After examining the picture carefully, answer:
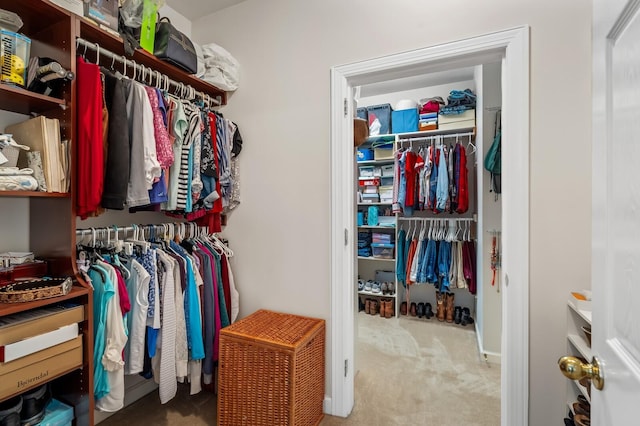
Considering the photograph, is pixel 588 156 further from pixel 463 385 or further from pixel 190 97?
pixel 190 97

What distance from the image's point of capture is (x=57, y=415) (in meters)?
1.30

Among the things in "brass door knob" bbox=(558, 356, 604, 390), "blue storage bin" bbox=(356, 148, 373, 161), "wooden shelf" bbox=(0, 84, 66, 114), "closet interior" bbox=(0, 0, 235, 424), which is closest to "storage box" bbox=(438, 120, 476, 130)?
"blue storage bin" bbox=(356, 148, 373, 161)

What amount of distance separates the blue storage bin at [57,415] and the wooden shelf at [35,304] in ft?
1.57

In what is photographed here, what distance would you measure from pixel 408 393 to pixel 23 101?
2.67 metres

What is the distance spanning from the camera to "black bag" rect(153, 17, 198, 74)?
178cm

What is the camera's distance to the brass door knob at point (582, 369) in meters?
0.63

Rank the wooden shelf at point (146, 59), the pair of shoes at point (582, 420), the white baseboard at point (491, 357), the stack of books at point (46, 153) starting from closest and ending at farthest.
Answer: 1. the pair of shoes at point (582, 420)
2. the stack of books at point (46, 153)
3. the wooden shelf at point (146, 59)
4. the white baseboard at point (491, 357)

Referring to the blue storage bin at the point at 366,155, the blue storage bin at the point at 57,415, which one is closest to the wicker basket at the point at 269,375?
the blue storage bin at the point at 57,415

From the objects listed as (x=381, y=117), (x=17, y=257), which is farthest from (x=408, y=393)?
(x=381, y=117)

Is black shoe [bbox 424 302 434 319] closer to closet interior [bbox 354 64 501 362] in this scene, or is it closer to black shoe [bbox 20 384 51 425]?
closet interior [bbox 354 64 501 362]

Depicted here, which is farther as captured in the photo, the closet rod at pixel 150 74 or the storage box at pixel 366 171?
the storage box at pixel 366 171

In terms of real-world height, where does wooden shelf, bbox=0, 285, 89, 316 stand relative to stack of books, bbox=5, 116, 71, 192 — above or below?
below

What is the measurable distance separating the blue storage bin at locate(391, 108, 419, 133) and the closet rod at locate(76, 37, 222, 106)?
2230mm

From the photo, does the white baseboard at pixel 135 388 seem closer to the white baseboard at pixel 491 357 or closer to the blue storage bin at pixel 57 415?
the blue storage bin at pixel 57 415
